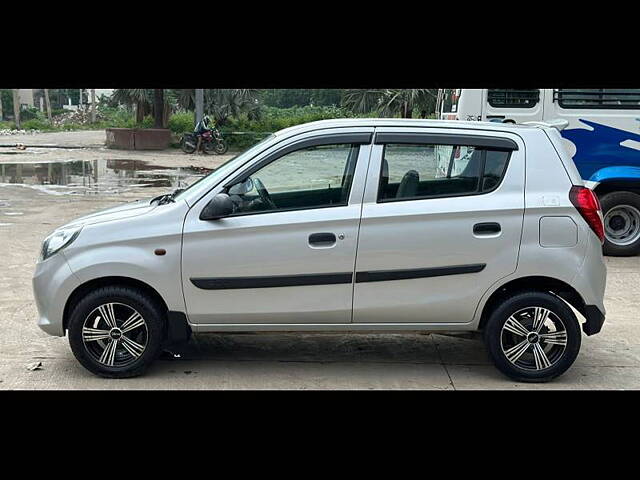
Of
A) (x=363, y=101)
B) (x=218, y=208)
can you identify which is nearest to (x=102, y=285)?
(x=218, y=208)

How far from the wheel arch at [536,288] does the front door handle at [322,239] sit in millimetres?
1193

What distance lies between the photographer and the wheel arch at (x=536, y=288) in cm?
506

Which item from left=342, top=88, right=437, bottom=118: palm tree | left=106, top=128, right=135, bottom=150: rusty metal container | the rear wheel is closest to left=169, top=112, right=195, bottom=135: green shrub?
left=106, top=128, right=135, bottom=150: rusty metal container

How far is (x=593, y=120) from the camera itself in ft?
30.3

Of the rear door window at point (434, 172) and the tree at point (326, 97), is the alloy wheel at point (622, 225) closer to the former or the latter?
the rear door window at point (434, 172)

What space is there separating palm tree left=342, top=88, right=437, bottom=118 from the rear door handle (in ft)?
59.0

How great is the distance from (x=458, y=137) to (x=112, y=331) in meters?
2.81

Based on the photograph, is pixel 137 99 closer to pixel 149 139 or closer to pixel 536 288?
pixel 149 139

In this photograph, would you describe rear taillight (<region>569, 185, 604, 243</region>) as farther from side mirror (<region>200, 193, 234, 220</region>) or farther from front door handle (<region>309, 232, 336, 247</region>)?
side mirror (<region>200, 193, 234, 220</region>)

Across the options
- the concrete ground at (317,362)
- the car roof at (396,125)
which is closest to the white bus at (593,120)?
the concrete ground at (317,362)

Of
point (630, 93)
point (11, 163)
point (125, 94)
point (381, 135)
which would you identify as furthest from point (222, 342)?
point (125, 94)

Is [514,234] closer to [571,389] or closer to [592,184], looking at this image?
[571,389]

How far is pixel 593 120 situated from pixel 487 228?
16.7 ft

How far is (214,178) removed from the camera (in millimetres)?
5121
